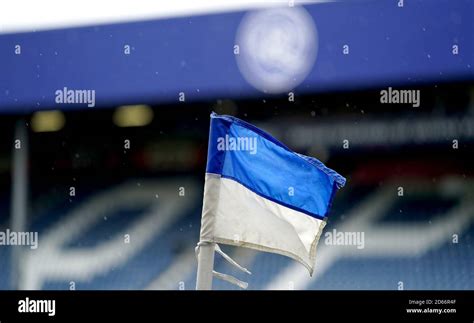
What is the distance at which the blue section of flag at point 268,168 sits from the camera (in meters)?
4.86

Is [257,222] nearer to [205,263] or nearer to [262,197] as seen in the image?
[262,197]

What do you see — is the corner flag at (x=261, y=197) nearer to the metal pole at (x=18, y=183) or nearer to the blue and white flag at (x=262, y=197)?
the blue and white flag at (x=262, y=197)

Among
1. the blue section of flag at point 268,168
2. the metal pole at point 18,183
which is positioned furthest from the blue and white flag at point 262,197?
the metal pole at point 18,183

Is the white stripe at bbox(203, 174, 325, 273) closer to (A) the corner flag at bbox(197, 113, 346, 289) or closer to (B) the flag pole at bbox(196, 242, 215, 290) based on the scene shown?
(A) the corner flag at bbox(197, 113, 346, 289)

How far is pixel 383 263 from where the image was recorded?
5.23m

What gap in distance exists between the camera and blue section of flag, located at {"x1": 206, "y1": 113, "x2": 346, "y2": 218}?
16.0 feet

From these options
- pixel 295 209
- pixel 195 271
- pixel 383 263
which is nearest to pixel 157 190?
pixel 195 271

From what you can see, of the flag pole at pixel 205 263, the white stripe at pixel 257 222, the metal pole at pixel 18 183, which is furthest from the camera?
the metal pole at pixel 18 183

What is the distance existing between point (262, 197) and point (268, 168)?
0.17 m

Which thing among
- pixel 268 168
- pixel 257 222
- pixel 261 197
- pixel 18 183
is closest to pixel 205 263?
pixel 257 222

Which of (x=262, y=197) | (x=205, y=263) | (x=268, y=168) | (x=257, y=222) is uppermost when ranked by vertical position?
(x=268, y=168)

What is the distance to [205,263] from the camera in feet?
15.1

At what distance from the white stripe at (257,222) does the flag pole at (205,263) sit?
0.37 ft
